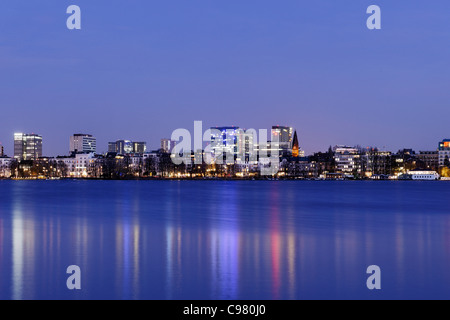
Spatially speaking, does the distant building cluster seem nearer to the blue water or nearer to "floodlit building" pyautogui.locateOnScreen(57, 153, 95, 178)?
"floodlit building" pyautogui.locateOnScreen(57, 153, 95, 178)

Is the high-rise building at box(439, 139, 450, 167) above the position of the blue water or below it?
above

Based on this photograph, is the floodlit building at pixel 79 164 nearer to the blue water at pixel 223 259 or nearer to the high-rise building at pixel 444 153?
the high-rise building at pixel 444 153

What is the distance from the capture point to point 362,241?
21797 mm

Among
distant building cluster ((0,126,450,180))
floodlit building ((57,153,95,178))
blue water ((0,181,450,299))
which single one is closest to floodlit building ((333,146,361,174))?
distant building cluster ((0,126,450,180))

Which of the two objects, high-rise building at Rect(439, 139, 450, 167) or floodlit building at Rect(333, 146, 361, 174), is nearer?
floodlit building at Rect(333, 146, 361, 174)

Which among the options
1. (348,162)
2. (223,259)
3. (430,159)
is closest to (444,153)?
(430,159)

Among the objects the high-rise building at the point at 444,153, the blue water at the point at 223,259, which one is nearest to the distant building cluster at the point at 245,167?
the high-rise building at the point at 444,153

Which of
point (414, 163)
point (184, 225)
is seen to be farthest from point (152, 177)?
point (184, 225)

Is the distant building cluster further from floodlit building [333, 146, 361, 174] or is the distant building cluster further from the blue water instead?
the blue water

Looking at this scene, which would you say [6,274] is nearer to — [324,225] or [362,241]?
[362,241]

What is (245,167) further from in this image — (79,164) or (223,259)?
(223,259)

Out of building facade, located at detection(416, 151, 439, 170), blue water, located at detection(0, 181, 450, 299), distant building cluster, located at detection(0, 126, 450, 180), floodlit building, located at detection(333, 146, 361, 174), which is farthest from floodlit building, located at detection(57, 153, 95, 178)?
blue water, located at detection(0, 181, 450, 299)
